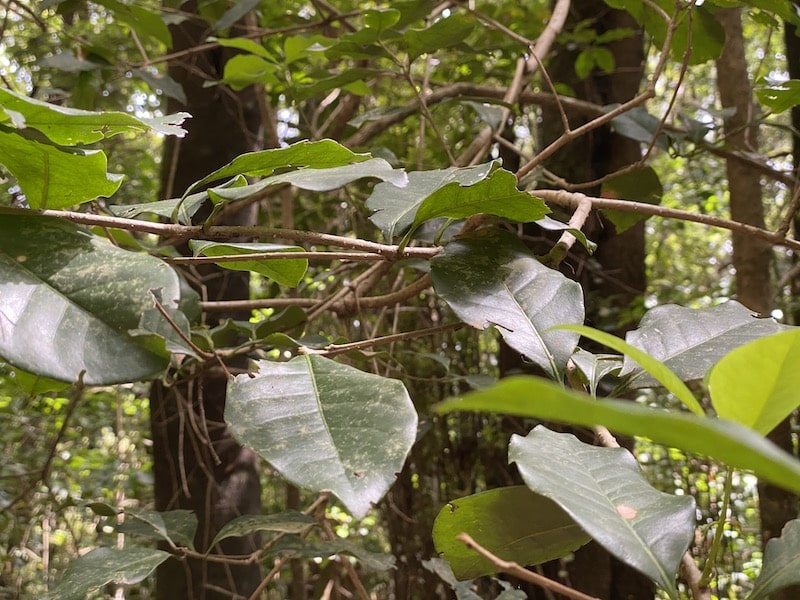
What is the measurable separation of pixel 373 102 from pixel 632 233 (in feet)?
3.21

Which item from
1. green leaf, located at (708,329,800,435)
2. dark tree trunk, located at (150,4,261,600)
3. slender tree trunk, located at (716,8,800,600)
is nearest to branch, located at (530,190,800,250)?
green leaf, located at (708,329,800,435)

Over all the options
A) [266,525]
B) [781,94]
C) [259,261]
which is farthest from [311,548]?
[781,94]

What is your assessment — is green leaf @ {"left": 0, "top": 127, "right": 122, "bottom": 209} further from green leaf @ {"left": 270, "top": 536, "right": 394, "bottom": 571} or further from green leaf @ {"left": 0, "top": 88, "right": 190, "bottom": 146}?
green leaf @ {"left": 270, "top": 536, "right": 394, "bottom": 571}

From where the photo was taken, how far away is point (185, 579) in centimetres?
139

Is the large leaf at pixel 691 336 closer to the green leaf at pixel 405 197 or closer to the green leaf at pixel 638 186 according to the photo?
the green leaf at pixel 405 197

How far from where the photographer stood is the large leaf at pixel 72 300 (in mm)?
359

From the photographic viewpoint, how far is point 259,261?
0.49 metres

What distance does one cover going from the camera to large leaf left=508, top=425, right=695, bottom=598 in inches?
11.6

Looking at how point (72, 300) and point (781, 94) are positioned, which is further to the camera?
point (781, 94)

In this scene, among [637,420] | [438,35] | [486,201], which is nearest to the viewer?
[637,420]

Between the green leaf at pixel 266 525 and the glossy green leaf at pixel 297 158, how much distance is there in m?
0.34

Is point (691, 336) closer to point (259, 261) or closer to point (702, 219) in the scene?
point (702, 219)

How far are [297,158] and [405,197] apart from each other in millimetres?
128

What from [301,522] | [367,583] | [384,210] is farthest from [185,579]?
[384,210]
